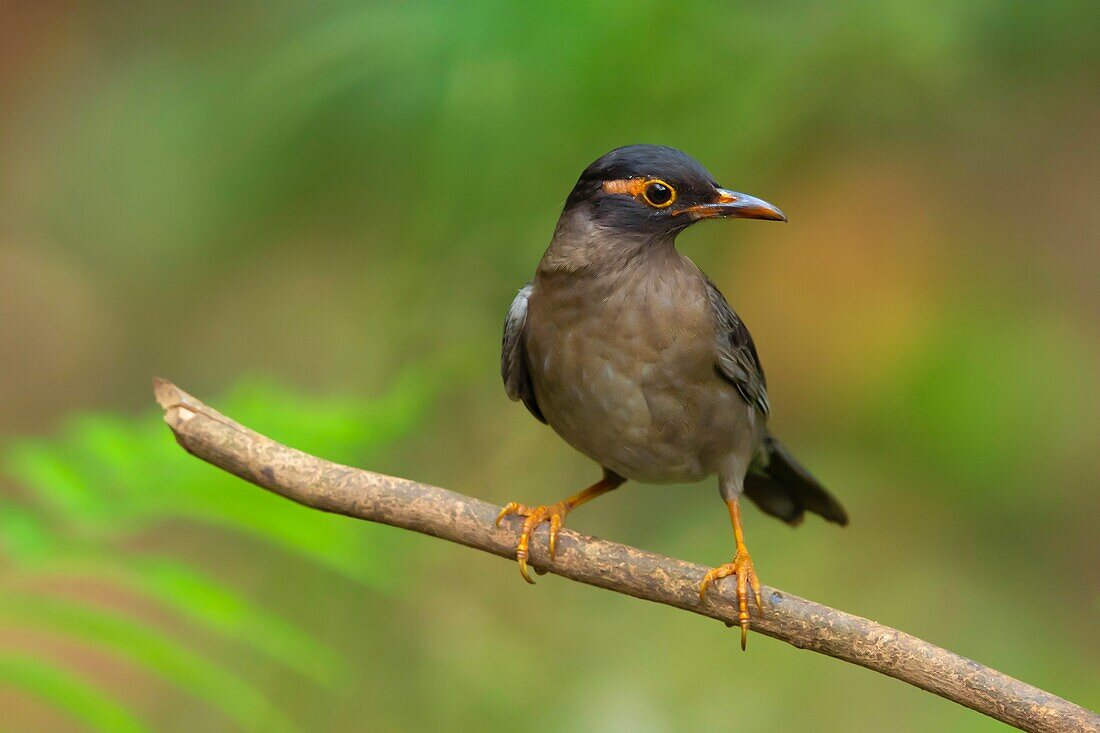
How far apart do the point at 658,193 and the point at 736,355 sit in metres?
0.63

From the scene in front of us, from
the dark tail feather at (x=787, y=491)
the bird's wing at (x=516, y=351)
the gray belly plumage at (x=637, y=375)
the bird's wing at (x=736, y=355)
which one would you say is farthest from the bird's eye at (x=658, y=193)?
the dark tail feather at (x=787, y=491)

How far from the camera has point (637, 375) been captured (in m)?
4.10

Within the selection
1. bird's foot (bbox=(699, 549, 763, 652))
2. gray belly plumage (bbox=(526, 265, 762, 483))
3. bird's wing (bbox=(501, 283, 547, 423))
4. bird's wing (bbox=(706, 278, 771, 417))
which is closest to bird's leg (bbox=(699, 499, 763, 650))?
bird's foot (bbox=(699, 549, 763, 652))

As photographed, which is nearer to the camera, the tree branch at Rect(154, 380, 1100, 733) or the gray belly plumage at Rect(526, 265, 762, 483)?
the tree branch at Rect(154, 380, 1100, 733)

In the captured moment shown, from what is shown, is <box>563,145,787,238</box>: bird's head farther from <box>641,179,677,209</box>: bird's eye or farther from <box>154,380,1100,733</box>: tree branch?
<box>154,380,1100,733</box>: tree branch

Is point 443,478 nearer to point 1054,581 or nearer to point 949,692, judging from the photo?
point 1054,581

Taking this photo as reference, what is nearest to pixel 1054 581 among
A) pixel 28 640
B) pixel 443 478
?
pixel 443 478

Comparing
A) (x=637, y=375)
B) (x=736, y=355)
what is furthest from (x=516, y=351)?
(x=736, y=355)

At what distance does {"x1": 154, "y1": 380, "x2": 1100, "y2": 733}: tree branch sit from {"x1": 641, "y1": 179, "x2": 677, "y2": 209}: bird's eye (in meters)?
1.08

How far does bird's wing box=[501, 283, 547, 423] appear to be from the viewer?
436cm

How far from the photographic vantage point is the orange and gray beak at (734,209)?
3871 millimetres

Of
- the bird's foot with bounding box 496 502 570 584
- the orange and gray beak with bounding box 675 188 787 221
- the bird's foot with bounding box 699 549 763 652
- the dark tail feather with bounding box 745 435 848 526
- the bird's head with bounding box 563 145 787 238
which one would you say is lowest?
the bird's foot with bounding box 699 549 763 652

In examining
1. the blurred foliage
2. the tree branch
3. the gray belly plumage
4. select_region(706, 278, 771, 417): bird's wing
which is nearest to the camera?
the tree branch

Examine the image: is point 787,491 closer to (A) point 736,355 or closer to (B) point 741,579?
(A) point 736,355
